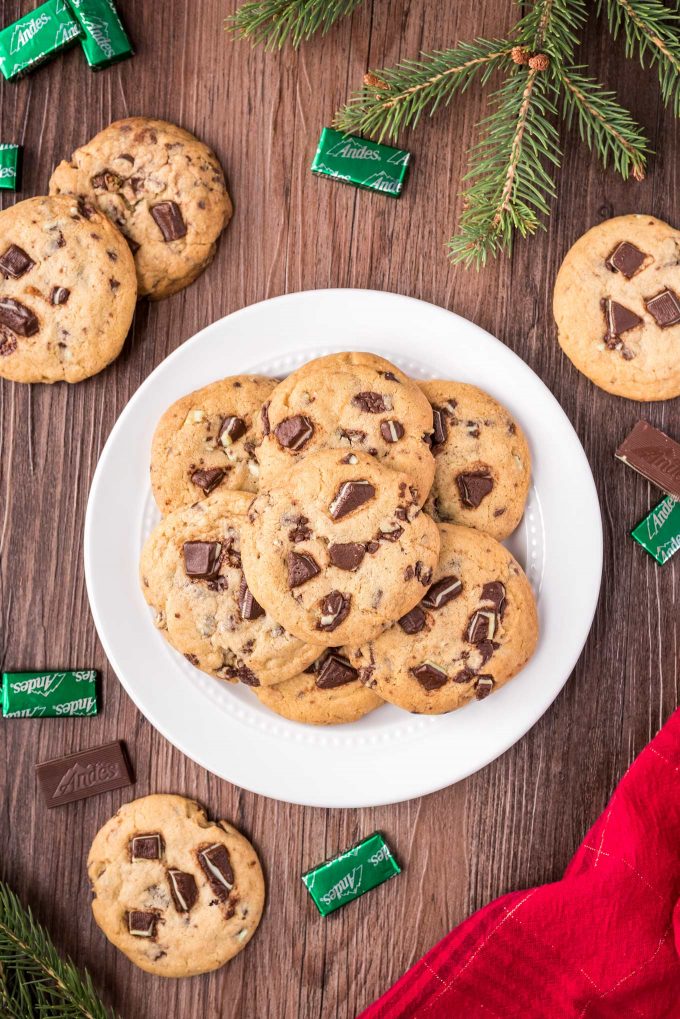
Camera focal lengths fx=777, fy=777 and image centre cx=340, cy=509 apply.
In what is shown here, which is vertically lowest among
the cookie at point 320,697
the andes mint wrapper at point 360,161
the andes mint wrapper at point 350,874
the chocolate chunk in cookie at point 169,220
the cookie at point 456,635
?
the andes mint wrapper at point 350,874

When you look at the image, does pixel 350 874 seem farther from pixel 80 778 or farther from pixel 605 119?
pixel 605 119

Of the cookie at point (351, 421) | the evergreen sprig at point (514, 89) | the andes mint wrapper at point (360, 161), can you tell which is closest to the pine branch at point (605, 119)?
the evergreen sprig at point (514, 89)

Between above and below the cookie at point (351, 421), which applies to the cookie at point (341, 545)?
below

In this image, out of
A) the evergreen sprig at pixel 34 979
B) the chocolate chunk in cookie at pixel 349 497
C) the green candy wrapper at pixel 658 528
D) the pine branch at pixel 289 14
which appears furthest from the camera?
the green candy wrapper at pixel 658 528

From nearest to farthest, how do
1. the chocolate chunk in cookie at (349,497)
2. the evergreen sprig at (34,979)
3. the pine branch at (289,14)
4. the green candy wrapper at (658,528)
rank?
Result: 1. the chocolate chunk in cookie at (349,497)
2. the pine branch at (289,14)
3. the evergreen sprig at (34,979)
4. the green candy wrapper at (658,528)

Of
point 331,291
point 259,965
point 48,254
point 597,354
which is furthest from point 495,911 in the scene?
point 48,254

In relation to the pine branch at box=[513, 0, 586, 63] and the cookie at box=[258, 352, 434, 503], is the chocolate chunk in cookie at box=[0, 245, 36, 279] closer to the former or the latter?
the cookie at box=[258, 352, 434, 503]

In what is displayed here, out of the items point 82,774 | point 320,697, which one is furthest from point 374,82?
point 82,774

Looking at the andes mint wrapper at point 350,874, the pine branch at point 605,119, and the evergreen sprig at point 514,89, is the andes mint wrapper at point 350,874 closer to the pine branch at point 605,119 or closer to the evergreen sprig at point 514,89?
the evergreen sprig at point 514,89
